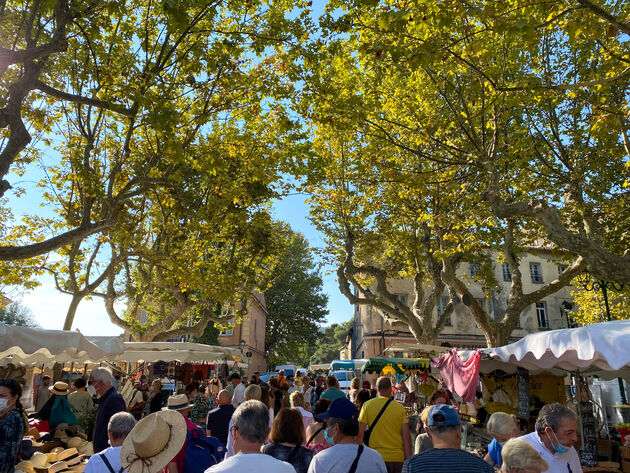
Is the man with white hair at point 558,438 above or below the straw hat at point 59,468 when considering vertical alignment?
above

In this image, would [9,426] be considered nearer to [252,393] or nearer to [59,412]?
[252,393]

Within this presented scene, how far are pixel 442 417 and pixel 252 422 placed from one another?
46.8 inches

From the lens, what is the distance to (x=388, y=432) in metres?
4.76

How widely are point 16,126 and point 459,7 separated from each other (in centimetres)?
639

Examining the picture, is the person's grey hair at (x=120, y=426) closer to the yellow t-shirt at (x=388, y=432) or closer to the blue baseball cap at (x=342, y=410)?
the blue baseball cap at (x=342, y=410)

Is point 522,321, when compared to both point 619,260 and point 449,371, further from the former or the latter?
point 619,260

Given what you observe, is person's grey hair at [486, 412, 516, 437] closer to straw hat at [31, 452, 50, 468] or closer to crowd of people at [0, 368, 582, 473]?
crowd of people at [0, 368, 582, 473]

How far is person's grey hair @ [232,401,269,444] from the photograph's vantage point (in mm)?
2566

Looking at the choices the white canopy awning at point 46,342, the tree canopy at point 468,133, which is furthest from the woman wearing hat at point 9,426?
the tree canopy at point 468,133

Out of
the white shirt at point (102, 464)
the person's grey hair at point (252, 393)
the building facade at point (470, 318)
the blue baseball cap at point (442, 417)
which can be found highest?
the building facade at point (470, 318)

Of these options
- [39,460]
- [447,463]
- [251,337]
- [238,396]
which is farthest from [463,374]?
[251,337]

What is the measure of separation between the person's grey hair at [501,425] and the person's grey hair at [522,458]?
1.36 m

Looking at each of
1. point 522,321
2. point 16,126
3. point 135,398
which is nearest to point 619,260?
point 16,126

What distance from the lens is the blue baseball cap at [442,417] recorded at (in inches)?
107
